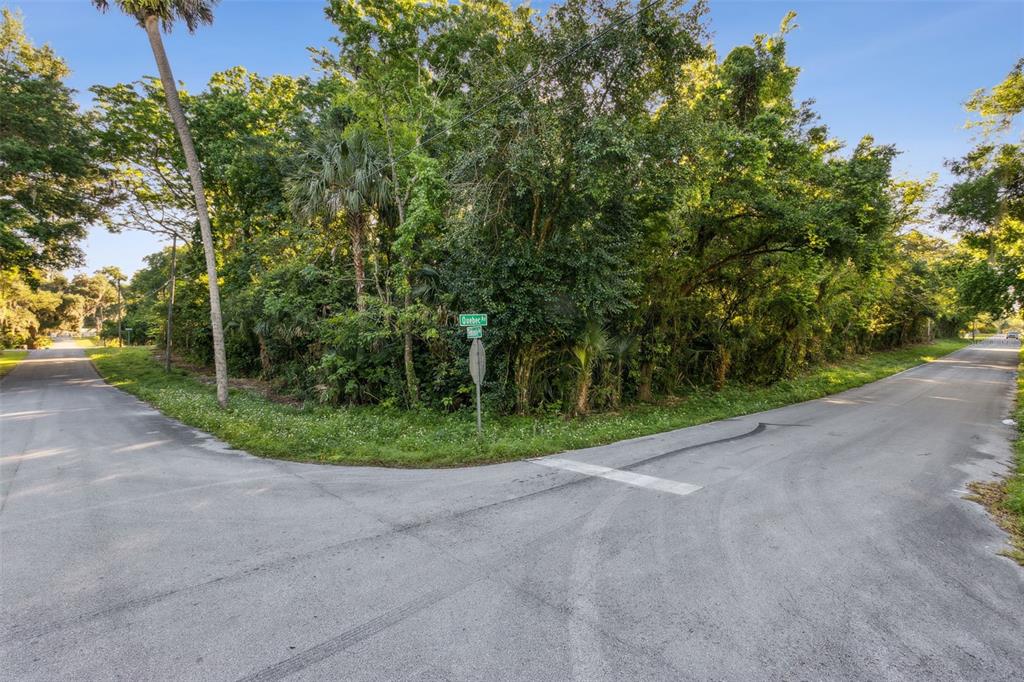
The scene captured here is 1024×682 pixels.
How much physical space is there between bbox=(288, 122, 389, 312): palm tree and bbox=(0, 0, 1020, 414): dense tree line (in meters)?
0.06

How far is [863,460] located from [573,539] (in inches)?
237

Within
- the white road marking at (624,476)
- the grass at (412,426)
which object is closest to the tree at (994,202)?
the grass at (412,426)

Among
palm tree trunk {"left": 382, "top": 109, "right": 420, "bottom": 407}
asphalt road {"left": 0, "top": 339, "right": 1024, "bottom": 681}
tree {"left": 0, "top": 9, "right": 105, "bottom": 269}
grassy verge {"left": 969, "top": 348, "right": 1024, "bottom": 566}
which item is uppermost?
tree {"left": 0, "top": 9, "right": 105, "bottom": 269}

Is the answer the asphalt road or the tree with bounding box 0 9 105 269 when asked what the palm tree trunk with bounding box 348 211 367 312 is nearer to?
the asphalt road

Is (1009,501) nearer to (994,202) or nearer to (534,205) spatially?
(534,205)

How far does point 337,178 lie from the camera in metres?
10.8

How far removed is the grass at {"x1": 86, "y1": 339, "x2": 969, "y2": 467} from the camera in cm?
733

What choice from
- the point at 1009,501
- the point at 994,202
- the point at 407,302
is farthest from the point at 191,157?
the point at 994,202

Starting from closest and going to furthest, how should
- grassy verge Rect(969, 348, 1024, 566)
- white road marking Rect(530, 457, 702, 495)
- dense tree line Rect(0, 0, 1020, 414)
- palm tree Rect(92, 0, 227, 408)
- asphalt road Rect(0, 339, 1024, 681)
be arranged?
asphalt road Rect(0, 339, 1024, 681) < grassy verge Rect(969, 348, 1024, 566) < white road marking Rect(530, 457, 702, 495) < dense tree line Rect(0, 0, 1020, 414) < palm tree Rect(92, 0, 227, 408)

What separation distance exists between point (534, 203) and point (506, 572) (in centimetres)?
817

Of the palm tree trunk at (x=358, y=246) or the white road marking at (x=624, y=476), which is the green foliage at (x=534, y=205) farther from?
the white road marking at (x=624, y=476)

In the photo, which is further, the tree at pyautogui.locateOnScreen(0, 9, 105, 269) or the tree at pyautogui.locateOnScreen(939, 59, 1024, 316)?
the tree at pyautogui.locateOnScreen(0, 9, 105, 269)

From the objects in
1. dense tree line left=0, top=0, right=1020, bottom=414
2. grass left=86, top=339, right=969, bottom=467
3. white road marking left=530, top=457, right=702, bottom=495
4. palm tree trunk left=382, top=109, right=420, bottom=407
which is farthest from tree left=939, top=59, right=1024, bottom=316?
palm tree trunk left=382, top=109, right=420, bottom=407

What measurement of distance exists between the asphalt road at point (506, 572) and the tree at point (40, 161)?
13.9 metres
